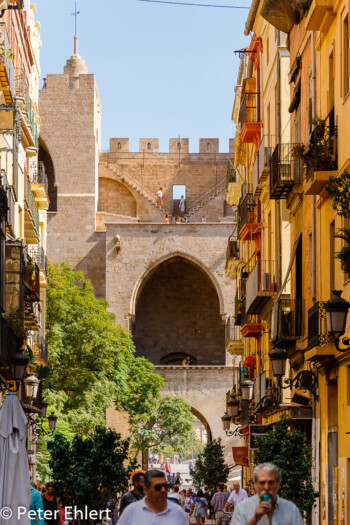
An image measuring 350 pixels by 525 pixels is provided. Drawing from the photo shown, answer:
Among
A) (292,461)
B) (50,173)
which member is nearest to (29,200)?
(292,461)

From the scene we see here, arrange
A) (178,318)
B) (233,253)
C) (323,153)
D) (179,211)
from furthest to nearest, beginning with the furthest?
(179,211)
(178,318)
(233,253)
(323,153)

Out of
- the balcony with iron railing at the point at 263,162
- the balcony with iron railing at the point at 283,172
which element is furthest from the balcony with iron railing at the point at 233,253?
the balcony with iron railing at the point at 283,172

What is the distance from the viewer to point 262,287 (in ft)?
83.3

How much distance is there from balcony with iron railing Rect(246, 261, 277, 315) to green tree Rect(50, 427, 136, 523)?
9061 mm

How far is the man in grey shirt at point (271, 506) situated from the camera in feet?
22.6

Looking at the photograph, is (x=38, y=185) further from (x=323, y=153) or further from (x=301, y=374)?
(x=323, y=153)

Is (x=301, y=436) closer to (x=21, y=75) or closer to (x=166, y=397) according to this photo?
(x=21, y=75)

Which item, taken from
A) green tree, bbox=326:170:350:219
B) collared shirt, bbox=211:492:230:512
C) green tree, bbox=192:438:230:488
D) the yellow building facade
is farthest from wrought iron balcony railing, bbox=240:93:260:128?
green tree, bbox=326:170:350:219

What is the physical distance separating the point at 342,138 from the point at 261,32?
1503 centimetres

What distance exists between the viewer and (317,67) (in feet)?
59.5

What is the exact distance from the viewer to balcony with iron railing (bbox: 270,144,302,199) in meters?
20.2

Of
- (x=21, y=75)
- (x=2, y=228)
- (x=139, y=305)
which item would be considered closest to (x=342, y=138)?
(x=2, y=228)

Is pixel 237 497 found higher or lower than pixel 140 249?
lower

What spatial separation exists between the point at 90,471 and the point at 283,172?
285 inches
